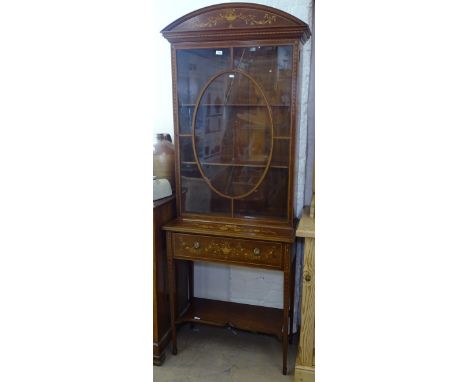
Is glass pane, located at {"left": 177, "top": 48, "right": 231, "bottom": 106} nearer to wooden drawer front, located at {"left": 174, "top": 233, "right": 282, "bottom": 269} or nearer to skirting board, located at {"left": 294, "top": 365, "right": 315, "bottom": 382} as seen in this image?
wooden drawer front, located at {"left": 174, "top": 233, "right": 282, "bottom": 269}

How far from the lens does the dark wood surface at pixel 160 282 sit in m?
1.68

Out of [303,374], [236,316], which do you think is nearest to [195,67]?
[236,316]

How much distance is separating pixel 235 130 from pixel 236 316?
0.94m

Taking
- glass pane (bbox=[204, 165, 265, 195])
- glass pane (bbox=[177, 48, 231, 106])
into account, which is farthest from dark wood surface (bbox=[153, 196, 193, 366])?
glass pane (bbox=[177, 48, 231, 106])

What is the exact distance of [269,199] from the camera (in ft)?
5.62

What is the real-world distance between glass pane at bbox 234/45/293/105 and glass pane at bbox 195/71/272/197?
0.04m

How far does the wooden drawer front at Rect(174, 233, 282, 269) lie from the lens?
158 centimetres
